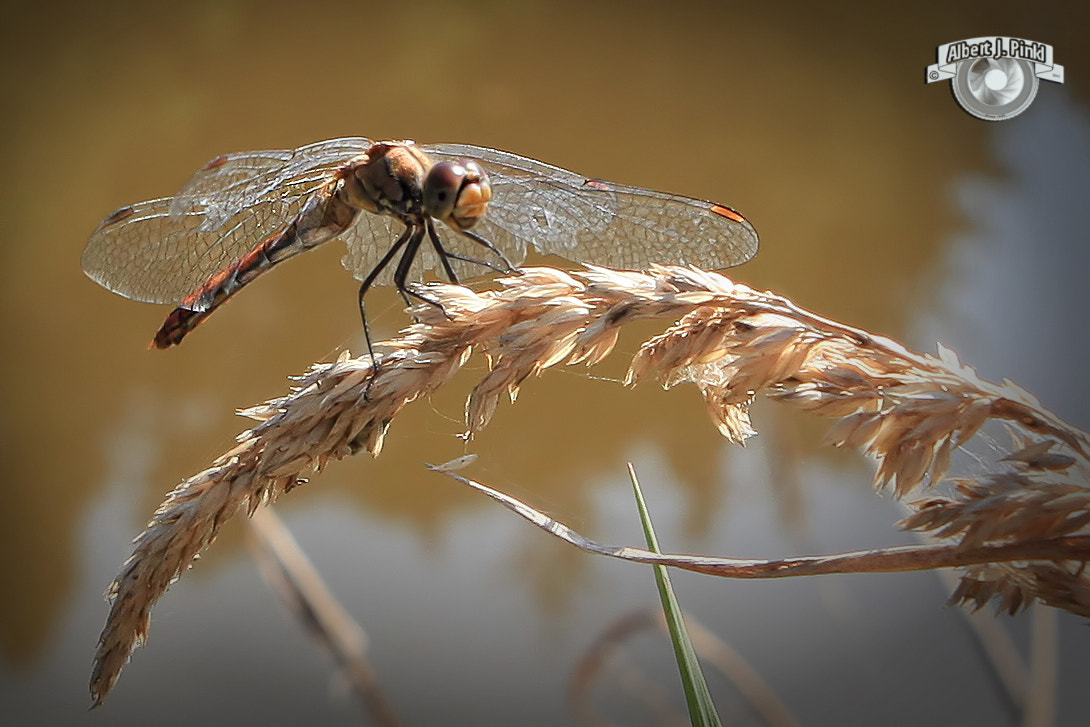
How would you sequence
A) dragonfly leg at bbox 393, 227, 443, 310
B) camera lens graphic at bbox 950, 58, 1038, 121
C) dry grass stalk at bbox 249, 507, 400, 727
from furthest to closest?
camera lens graphic at bbox 950, 58, 1038, 121 → dry grass stalk at bbox 249, 507, 400, 727 → dragonfly leg at bbox 393, 227, 443, 310

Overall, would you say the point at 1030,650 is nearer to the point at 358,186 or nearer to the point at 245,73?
the point at 358,186

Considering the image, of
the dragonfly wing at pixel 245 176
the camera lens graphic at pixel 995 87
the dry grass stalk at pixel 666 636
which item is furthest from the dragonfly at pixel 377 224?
the camera lens graphic at pixel 995 87

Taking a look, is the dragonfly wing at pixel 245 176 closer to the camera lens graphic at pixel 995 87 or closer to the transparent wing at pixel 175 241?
the transparent wing at pixel 175 241

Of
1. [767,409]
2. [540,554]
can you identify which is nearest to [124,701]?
[540,554]

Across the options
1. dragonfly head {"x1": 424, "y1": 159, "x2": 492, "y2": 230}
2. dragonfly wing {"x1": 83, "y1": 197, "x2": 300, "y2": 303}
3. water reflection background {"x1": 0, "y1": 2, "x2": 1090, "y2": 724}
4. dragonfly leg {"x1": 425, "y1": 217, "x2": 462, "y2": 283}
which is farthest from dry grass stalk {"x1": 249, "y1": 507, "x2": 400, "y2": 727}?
dragonfly head {"x1": 424, "y1": 159, "x2": 492, "y2": 230}

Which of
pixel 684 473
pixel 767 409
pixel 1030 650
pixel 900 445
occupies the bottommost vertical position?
pixel 1030 650

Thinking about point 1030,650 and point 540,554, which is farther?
point 540,554

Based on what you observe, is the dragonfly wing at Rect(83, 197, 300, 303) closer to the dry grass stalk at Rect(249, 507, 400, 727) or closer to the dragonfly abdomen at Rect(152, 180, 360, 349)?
Answer: the dragonfly abdomen at Rect(152, 180, 360, 349)
